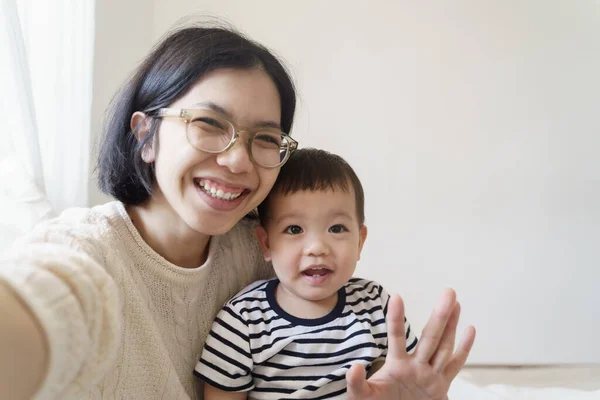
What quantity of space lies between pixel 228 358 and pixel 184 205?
0.31m

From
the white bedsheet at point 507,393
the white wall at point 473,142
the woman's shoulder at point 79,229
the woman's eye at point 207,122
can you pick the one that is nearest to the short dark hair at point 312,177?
the woman's eye at point 207,122

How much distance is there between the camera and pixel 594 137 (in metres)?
2.14

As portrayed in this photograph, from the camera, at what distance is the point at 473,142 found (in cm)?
210

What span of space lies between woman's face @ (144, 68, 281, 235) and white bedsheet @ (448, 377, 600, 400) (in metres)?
1.00

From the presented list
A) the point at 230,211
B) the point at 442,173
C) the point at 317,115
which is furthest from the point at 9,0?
the point at 442,173

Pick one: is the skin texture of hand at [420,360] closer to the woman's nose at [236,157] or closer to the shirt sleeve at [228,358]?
the shirt sleeve at [228,358]

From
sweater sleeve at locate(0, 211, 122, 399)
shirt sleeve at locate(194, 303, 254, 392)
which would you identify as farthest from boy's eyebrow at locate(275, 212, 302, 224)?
sweater sleeve at locate(0, 211, 122, 399)

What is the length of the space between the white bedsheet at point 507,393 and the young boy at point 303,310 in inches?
21.9

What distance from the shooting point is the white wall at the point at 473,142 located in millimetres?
2025

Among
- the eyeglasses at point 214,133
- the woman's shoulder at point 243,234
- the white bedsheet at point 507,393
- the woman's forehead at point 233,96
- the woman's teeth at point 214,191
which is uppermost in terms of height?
the woman's forehead at point 233,96

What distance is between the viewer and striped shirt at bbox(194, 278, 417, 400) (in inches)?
36.7

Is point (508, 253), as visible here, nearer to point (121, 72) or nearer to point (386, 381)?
point (386, 381)

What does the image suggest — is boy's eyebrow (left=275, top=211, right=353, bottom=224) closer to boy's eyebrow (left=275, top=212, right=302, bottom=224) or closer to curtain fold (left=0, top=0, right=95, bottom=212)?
boy's eyebrow (left=275, top=212, right=302, bottom=224)

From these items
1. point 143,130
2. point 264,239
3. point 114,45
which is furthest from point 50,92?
point 264,239
